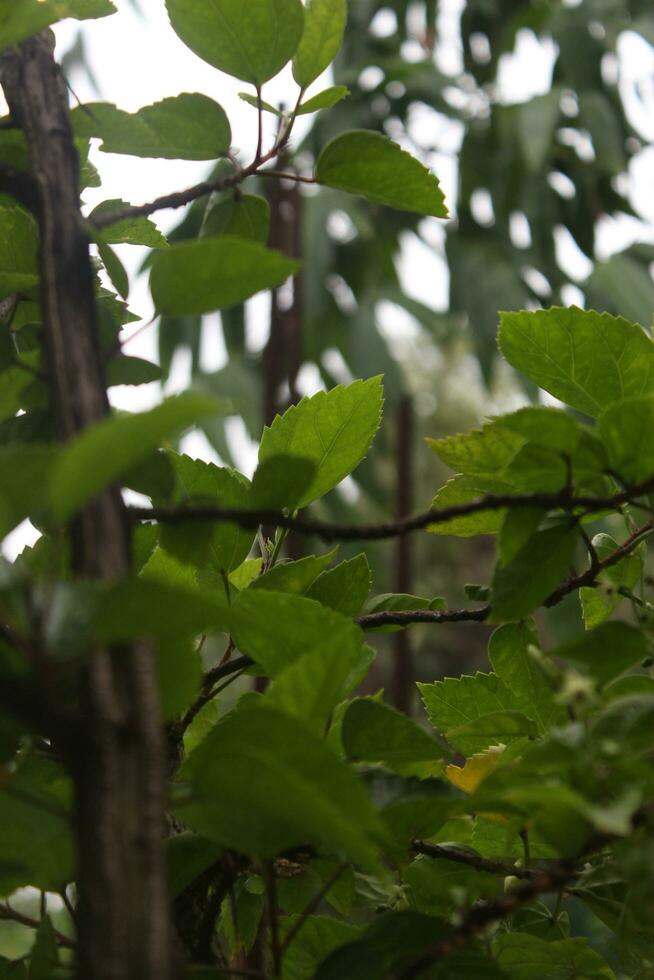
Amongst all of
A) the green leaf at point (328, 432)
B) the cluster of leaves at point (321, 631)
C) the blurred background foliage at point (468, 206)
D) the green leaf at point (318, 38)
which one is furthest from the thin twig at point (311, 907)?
the blurred background foliage at point (468, 206)

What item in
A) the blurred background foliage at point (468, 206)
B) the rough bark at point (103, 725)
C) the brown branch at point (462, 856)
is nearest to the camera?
the rough bark at point (103, 725)

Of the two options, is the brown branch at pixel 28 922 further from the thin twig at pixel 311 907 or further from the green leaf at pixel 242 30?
the green leaf at pixel 242 30

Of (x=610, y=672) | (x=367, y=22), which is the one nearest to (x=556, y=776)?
(x=610, y=672)

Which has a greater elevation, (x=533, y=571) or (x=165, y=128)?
(x=165, y=128)

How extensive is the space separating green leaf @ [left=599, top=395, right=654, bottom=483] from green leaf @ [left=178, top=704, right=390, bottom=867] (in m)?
0.10

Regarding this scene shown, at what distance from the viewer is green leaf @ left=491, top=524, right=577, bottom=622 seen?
0.23 m

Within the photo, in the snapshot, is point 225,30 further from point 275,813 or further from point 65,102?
point 275,813

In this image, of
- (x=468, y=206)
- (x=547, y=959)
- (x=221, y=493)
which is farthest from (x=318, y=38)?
(x=468, y=206)

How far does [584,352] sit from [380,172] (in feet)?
0.23

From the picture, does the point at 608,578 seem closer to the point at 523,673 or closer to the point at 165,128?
the point at 523,673

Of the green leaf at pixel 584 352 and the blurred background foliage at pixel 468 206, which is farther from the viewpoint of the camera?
the blurred background foliage at pixel 468 206

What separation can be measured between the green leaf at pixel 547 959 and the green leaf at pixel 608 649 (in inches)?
2.7

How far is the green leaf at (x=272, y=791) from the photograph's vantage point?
17cm

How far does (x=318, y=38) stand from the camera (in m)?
0.28
